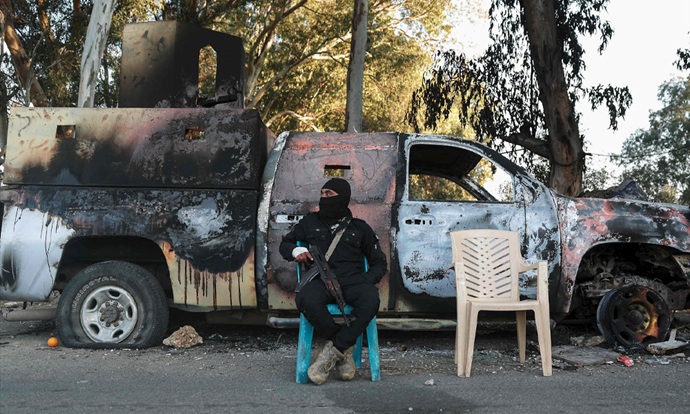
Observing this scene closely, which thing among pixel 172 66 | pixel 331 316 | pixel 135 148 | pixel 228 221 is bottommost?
pixel 331 316

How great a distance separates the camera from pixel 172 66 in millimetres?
8570

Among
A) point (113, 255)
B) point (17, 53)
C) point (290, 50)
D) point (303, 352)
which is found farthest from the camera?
point (290, 50)

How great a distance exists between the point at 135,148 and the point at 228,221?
109 centimetres

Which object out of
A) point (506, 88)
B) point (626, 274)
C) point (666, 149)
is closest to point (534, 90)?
point (506, 88)

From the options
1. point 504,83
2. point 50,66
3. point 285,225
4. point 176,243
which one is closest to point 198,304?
point 176,243

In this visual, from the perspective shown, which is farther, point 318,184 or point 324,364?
point 318,184

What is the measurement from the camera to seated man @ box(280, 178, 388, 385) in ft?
16.6

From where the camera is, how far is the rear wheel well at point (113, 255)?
6.66 metres

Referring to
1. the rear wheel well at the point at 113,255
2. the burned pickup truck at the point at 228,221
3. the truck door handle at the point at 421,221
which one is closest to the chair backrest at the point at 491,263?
the burned pickup truck at the point at 228,221

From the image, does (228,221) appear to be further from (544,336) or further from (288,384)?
(544,336)

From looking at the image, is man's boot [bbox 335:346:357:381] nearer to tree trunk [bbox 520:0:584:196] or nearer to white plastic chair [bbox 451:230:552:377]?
white plastic chair [bbox 451:230:552:377]

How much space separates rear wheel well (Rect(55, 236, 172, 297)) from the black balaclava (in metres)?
1.91

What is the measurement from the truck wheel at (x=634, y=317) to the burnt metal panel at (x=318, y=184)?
201cm

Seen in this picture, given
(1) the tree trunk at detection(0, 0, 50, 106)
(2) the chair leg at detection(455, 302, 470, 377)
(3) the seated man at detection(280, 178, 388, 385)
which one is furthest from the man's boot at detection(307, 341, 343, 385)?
(1) the tree trunk at detection(0, 0, 50, 106)
